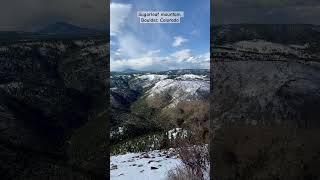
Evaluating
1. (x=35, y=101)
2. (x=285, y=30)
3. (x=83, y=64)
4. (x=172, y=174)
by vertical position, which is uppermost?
(x=285, y=30)

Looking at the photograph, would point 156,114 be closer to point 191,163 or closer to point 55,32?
point 191,163

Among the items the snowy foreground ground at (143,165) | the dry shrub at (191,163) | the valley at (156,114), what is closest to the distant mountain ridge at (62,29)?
the valley at (156,114)

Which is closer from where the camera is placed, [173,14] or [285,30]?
[173,14]

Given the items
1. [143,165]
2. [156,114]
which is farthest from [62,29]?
[143,165]

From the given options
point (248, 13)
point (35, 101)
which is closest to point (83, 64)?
point (35, 101)

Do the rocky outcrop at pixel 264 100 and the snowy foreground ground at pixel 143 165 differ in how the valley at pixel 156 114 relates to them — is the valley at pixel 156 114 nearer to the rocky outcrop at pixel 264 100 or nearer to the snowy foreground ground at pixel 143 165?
the snowy foreground ground at pixel 143 165

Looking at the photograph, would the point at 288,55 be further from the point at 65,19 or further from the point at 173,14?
the point at 65,19

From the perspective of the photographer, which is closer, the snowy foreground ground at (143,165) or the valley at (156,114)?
the snowy foreground ground at (143,165)

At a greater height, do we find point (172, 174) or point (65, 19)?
point (65, 19)
